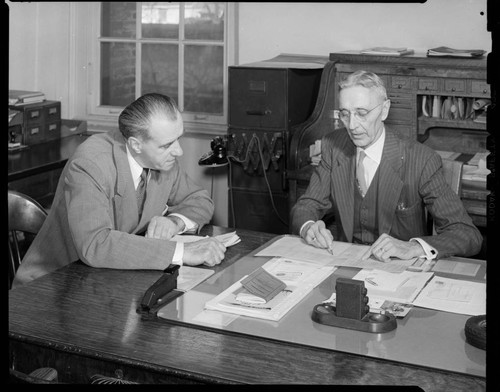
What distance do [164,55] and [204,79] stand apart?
1.14 ft

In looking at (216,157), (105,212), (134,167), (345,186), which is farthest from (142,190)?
(216,157)

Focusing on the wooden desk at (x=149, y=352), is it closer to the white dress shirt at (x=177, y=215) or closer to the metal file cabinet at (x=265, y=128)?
the white dress shirt at (x=177, y=215)

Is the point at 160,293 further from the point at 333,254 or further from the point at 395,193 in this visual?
the point at 395,193

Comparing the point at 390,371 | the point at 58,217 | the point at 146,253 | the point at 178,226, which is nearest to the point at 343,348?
the point at 390,371

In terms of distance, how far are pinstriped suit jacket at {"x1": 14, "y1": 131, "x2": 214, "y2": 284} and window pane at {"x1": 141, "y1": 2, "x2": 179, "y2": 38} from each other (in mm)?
2332

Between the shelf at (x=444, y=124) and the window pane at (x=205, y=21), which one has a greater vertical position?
the window pane at (x=205, y=21)

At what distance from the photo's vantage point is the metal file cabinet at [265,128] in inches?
172

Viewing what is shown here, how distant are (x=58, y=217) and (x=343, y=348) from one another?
4.46 feet

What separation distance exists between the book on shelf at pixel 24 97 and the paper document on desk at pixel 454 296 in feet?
11.2

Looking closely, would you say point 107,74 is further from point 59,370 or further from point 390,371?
point 390,371

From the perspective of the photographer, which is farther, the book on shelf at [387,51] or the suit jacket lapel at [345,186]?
the book on shelf at [387,51]

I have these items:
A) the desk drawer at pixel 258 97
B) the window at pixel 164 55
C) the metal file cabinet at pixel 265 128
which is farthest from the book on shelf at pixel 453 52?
the window at pixel 164 55

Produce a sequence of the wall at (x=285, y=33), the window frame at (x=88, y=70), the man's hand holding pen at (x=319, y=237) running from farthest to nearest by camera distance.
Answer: the window frame at (x=88, y=70), the wall at (x=285, y=33), the man's hand holding pen at (x=319, y=237)

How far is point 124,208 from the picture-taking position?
2.82 m
